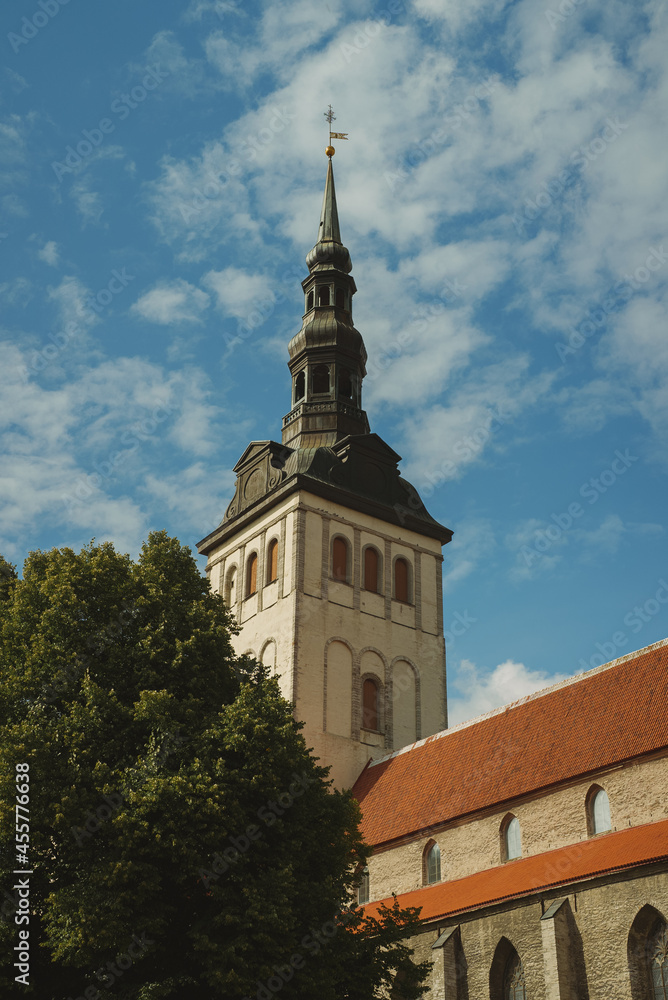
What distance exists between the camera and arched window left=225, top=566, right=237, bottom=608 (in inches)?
1529

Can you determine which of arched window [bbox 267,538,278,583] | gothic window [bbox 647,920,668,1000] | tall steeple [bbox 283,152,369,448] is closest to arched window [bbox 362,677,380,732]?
arched window [bbox 267,538,278,583]

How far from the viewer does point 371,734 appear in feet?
115

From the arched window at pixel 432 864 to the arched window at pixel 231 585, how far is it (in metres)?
13.8

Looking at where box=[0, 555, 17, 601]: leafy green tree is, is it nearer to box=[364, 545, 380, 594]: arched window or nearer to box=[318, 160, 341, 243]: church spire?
box=[364, 545, 380, 594]: arched window

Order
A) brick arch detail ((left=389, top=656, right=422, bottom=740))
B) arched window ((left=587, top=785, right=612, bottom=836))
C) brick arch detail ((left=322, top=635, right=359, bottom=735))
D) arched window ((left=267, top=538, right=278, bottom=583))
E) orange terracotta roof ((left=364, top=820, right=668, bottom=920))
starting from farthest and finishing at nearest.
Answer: arched window ((left=267, top=538, right=278, bottom=583))
brick arch detail ((left=389, top=656, right=422, bottom=740))
brick arch detail ((left=322, top=635, right=359, bottom=735))
arched window ((left=587, top=785, right=612, bottom=836))
orange terracotta roof ((left=364, top=820, right=668, bottom=920))

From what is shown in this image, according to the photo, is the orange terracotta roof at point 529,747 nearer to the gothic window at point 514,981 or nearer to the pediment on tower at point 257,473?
the gothic window at point 514,981

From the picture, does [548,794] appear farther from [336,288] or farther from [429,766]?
[336,288]

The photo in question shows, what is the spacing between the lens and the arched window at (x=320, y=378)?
41.6 meters

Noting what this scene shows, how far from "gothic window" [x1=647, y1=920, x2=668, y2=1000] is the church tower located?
1501 centimetres

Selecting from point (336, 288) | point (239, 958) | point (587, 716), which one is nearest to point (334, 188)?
point (336, 288)

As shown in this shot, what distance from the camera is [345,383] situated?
1644 inches

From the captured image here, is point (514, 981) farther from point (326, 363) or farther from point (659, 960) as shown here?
point (326, 363)

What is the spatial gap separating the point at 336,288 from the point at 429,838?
79.7 ft

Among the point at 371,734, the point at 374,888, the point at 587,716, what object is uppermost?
the point at 371,734
